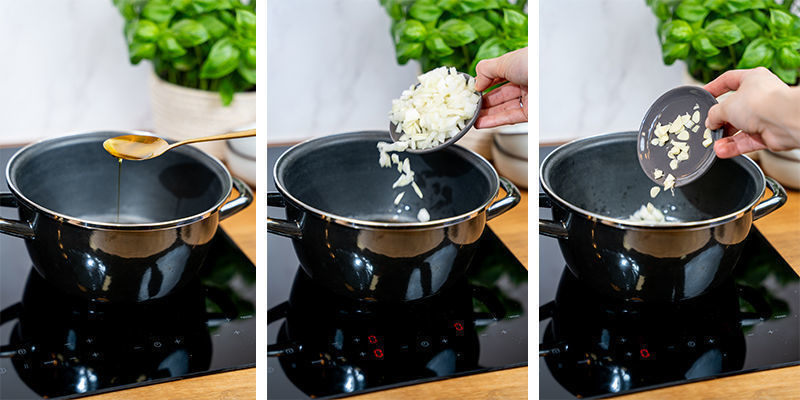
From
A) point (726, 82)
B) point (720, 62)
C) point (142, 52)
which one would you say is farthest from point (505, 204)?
point (142, 52)

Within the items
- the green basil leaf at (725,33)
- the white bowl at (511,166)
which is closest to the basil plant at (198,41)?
the white bowl at (511,166)

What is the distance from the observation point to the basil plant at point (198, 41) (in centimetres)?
103

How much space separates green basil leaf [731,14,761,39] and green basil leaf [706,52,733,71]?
0.12ft

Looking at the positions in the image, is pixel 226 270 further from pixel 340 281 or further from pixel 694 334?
pixel 694 334

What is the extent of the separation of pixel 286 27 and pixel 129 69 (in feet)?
0.89

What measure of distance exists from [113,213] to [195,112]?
171 millimetres

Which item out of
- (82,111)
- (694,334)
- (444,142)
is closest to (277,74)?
(444,142)

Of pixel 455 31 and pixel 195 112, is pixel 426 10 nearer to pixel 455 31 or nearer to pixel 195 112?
pixel 455 31

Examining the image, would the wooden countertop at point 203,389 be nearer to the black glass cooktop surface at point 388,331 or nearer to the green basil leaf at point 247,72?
the black glass cooktop surface at point 388,331

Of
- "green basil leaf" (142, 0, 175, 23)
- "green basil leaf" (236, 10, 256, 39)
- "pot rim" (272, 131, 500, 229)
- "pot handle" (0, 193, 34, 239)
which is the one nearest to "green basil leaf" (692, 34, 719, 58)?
"pot rim" (272, 131, 500, 229)

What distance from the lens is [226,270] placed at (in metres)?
1.05

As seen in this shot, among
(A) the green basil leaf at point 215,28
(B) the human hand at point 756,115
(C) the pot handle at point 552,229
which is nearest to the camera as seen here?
(B) the human hand at point 756,115

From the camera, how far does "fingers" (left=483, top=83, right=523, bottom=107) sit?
3.31 feet

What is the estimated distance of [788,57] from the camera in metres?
1.07
